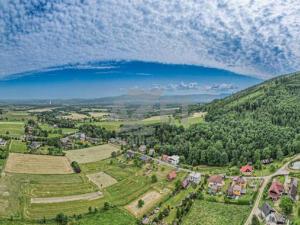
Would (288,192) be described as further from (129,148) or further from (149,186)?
(129,148)

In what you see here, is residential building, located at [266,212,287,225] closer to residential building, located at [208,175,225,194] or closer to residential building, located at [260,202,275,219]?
residential building, located at [260,202,275,219]

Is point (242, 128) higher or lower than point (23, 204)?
higher

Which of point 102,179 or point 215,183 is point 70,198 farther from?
point 215,183

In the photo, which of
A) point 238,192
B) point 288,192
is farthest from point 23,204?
point 288,192

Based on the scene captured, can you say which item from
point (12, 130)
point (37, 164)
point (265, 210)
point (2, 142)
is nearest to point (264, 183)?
point (265, 210)

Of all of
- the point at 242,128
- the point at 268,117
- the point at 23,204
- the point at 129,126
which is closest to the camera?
the point at 23,204

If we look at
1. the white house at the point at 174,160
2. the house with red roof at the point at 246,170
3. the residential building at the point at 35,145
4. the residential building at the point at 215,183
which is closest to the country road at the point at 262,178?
the white house at the point at 174,160
